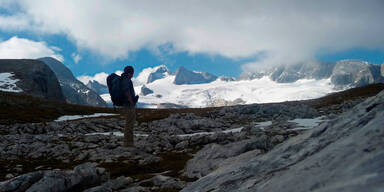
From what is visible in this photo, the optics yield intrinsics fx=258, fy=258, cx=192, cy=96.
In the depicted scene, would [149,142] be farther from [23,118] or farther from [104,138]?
[23,118]

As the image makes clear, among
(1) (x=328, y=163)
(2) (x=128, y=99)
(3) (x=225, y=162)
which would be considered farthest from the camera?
(2) (x=128, y=99)

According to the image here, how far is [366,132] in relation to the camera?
3.89m

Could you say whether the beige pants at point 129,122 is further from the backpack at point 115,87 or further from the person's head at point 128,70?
the person's head at point 128,70

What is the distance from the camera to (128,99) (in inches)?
737

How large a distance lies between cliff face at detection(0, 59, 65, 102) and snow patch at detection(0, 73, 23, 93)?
79.1 inches

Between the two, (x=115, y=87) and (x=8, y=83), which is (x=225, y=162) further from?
(x=8, y=83)

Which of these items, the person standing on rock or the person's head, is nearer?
the person standing on rock

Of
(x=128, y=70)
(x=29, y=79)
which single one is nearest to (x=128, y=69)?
(x=128, y=70)

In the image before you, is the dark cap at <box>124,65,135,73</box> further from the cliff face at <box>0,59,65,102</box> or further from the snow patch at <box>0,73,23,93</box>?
the cliff face at <box>0,59,65,102</box>

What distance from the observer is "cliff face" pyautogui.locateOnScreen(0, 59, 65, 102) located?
160 m

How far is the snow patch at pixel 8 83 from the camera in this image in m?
145

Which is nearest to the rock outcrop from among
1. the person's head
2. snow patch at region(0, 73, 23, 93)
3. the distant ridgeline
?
the person's head

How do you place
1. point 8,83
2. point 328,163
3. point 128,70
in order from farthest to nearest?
point 8,83
point 128,70
point 328,163

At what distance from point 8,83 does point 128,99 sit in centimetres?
17116
